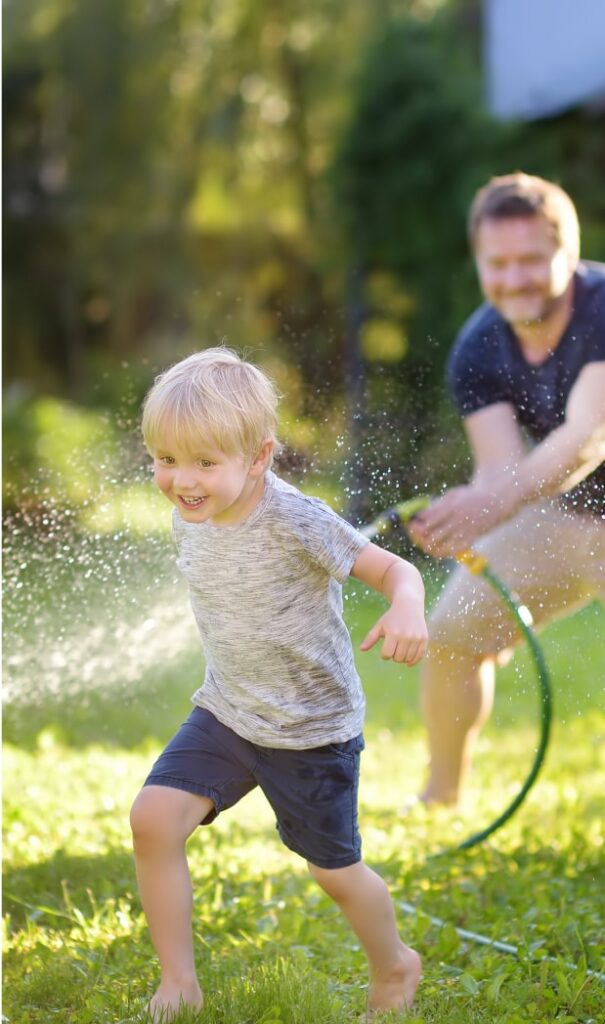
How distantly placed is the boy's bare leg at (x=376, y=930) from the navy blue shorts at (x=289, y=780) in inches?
1.3

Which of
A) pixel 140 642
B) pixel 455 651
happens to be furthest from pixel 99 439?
pixel 455 651

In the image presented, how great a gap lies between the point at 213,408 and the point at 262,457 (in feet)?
0.47

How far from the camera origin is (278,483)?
8.16 ft

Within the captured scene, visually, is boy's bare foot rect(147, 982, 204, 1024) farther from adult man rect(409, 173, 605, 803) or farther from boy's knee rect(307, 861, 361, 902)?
adult man rect(409, 173, 605, 803)

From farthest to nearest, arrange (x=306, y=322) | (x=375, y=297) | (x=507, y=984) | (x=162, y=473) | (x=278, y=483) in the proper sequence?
(x=375, y=297), (x=306, y=322), (x=507, y=984), (x=278, y=483), (x=162, y=473)

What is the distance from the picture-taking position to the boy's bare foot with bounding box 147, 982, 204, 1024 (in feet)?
7.77

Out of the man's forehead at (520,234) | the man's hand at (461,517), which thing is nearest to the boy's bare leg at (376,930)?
the man's hand at (461,517)

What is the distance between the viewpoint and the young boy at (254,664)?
2.34 metres

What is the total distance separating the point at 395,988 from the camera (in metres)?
2.57

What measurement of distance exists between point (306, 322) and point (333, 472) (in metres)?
2.87

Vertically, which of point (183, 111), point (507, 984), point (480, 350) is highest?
point (183, 111)

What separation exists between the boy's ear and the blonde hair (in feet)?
0.03

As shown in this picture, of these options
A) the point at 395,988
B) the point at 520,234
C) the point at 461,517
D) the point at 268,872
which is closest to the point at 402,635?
the point at 395,988

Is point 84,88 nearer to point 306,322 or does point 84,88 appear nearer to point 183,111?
point 183,111
